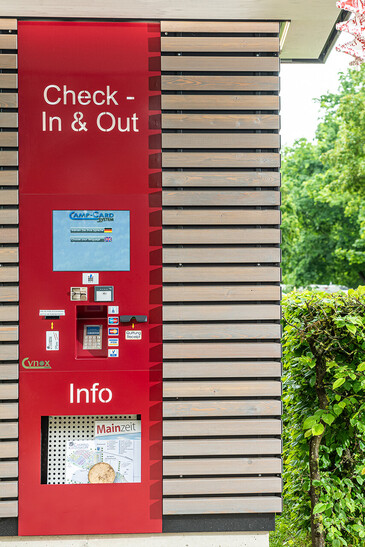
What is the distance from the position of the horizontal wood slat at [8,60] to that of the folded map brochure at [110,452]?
253 cm

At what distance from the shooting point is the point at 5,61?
12.2 feet

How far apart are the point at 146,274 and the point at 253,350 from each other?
0.91 metres

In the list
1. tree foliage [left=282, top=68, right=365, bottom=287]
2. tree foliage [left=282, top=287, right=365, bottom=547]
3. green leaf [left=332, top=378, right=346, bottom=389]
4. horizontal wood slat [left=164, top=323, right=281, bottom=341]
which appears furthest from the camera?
tree foliage [left=282, top=68, right=365, bottom=287]

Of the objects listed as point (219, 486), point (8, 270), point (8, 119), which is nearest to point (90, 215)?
point (8, 270)

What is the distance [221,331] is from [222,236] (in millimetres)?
660

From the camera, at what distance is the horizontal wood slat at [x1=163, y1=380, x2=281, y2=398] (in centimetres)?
371

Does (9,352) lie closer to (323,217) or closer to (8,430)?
(8,430)

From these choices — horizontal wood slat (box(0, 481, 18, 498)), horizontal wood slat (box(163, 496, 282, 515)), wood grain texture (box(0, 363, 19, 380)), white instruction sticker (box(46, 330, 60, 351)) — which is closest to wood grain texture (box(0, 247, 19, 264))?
white instruction sticker (box(46, 330, 60, 351))

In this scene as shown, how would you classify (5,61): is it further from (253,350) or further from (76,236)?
(253,350)

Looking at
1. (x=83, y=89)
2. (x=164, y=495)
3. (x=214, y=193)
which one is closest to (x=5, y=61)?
(x=83, y=89)

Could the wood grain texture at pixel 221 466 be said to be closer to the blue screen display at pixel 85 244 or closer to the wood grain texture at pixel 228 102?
the blue screen display at pixel 85 244

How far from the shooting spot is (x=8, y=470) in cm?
365

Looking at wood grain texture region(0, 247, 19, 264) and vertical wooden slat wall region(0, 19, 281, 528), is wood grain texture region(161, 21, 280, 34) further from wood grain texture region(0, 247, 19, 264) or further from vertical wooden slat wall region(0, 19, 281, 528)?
wood grain texture region(0, 247, 19, 264)

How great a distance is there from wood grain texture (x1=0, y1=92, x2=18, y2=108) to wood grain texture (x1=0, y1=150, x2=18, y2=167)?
0.32 m
